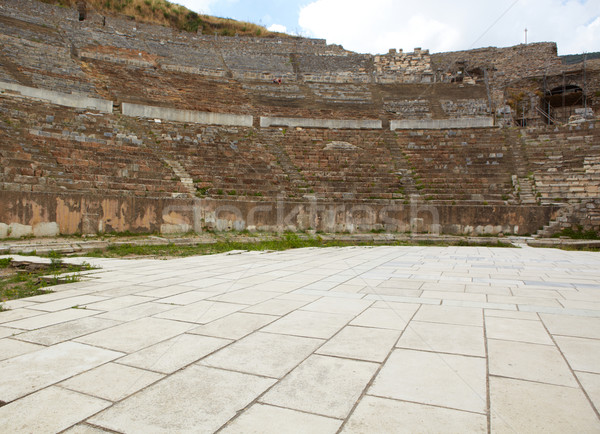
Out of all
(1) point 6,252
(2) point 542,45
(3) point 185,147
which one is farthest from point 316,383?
(2) point 542,45

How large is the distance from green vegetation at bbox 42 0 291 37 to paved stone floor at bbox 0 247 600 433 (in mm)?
31215

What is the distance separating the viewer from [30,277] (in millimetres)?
5746

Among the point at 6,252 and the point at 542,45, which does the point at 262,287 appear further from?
the point at 542,45

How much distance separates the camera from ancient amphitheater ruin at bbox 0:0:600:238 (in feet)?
39.0

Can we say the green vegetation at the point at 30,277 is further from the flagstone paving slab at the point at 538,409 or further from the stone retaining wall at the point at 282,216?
the flagstone paving slab at the point at 538,409

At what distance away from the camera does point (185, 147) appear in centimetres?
1529

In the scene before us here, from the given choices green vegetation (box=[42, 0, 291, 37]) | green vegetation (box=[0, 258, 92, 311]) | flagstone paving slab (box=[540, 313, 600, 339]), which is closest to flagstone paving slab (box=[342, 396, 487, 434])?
flagstone paving slab (box=[540, 313, 600, 339])

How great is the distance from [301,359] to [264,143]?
15.0m

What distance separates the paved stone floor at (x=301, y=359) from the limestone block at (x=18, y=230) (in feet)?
19.7

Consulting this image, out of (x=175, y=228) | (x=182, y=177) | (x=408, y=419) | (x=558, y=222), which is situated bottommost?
(x=408, y=419)

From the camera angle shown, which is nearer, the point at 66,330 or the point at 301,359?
the point at 301,359

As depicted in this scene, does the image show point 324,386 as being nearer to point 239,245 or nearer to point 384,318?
point 384,318

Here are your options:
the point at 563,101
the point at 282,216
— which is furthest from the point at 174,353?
the point at 563,101

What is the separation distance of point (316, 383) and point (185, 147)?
14.3 metres
